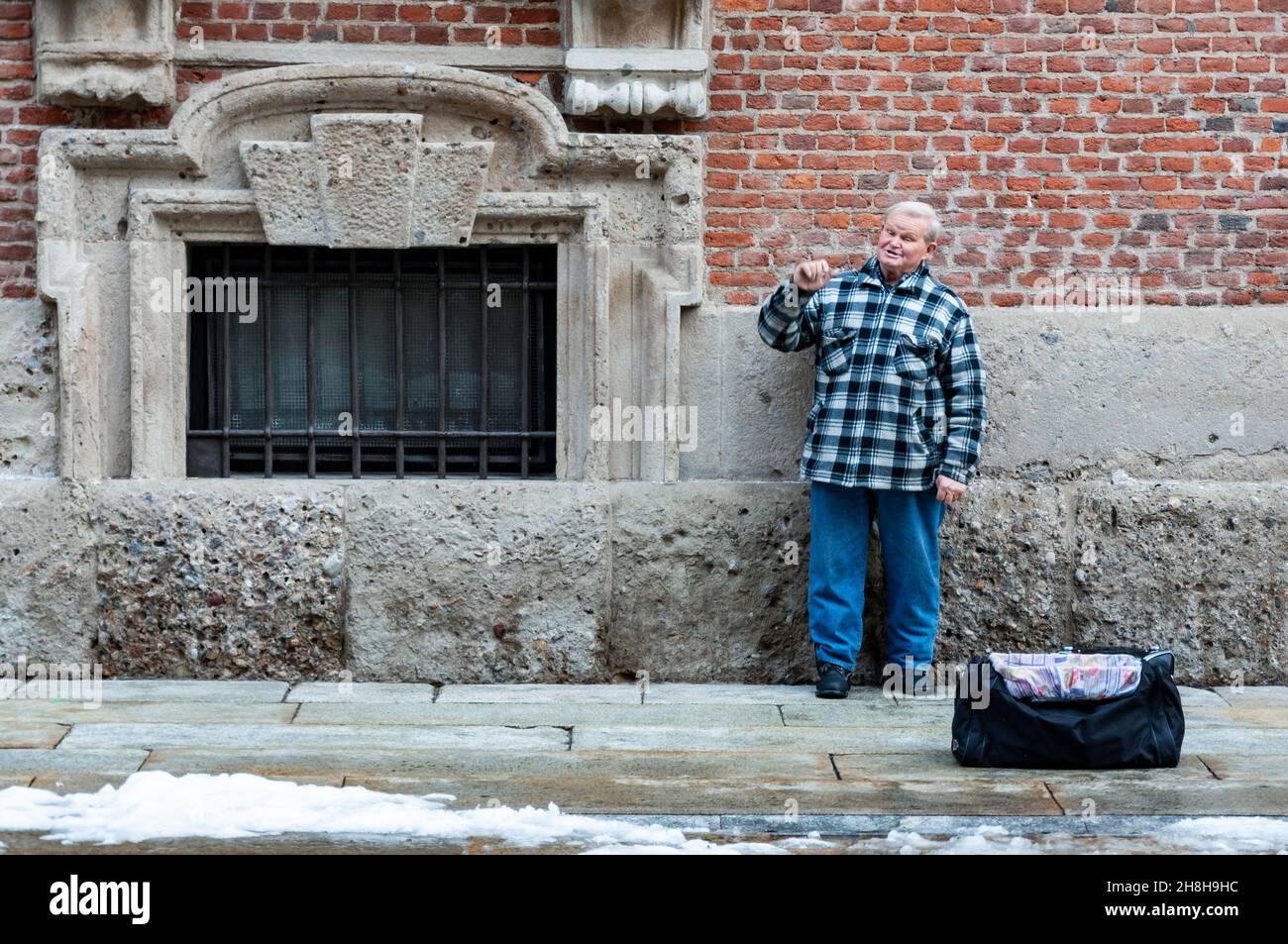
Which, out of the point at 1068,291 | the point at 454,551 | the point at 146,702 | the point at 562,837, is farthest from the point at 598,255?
the point at 562,837

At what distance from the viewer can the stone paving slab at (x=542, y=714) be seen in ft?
19.2

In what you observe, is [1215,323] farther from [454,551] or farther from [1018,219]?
[454,551]

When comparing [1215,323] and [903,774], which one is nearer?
[903,774]

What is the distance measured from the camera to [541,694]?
249 inches

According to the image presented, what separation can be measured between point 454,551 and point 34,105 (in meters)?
→ 2.35

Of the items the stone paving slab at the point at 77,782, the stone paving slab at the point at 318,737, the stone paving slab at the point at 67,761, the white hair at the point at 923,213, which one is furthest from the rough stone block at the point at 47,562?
the white hair at the point at 923,213

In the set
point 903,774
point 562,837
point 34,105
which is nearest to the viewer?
point 562,837

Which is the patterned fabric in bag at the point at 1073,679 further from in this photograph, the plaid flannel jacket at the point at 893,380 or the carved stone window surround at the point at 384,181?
the carved stone window surround at the point at 384,181

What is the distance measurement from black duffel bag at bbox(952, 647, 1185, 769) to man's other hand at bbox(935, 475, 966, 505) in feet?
3.28

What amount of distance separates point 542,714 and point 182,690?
1388 mm

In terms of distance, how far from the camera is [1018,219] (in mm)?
6547

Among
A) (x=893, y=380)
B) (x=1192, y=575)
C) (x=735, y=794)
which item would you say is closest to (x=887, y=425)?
(x=893, y=380)

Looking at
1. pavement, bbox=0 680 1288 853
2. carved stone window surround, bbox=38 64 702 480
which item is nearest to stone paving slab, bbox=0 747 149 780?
pavement, bbox=0 680 1288 853

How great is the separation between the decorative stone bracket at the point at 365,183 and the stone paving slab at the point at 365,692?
1.69 m
